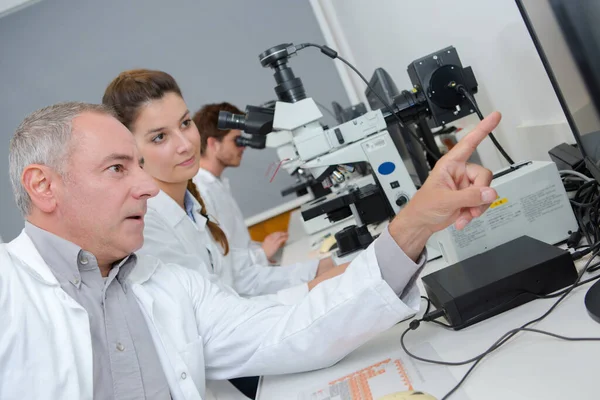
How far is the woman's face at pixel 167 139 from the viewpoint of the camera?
1547mm

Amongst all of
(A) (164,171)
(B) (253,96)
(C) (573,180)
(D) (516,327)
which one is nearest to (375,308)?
(D) (516,327)

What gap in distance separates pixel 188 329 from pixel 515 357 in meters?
0.63

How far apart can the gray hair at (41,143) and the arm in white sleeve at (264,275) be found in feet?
3.08

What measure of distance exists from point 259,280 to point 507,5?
120 centimetres

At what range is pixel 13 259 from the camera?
0.97m

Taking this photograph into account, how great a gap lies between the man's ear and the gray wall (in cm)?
301

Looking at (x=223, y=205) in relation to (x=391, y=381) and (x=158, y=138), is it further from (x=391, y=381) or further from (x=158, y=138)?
(x=391, y=381)

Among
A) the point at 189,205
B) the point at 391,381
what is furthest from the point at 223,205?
the point at 391,381

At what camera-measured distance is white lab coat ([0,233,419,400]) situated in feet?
2.86

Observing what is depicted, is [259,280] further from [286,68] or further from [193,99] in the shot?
[193,99]

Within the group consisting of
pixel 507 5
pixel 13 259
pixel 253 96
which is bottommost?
pixel 13 259

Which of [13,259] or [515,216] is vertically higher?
[13,259]

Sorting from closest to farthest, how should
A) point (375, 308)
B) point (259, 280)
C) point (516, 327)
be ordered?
point (516, 327) < point (375, 308) < point (259, 280)

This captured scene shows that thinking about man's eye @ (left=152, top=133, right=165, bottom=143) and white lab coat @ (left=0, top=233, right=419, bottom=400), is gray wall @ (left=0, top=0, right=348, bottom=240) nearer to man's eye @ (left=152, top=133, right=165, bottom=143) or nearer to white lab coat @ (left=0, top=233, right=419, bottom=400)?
man's eye @ (left=152, top=133, right=165, bottom=143)
